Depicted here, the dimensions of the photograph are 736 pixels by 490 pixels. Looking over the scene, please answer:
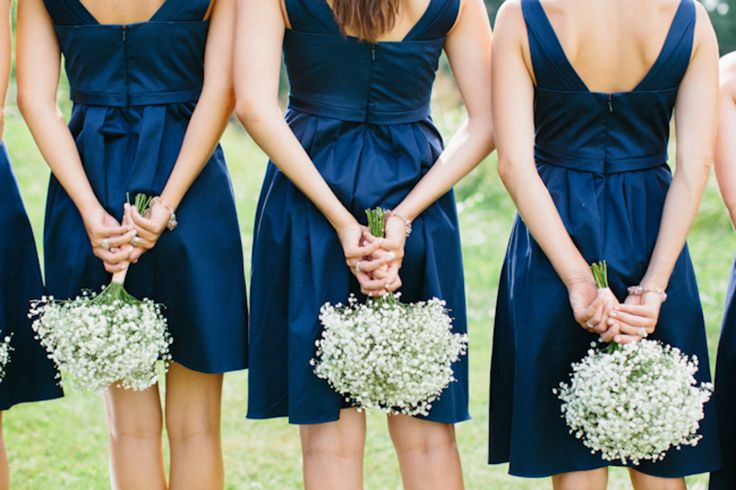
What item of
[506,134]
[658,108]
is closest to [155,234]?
[506,134]

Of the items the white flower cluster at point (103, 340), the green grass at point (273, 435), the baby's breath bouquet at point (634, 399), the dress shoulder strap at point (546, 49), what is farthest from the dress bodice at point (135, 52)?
the green grass at point (273, 435)

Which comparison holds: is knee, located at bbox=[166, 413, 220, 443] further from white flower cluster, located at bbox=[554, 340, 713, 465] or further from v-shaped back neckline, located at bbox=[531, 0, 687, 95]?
v-shaped back neckline, located at bbox=[531, 0, 687, 95]

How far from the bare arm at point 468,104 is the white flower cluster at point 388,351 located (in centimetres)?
41

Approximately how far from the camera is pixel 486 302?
9.71 metres

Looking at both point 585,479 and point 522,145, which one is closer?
point 522,145

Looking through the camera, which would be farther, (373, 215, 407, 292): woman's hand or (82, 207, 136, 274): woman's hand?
(82, 207, 136, 274): woman's hand

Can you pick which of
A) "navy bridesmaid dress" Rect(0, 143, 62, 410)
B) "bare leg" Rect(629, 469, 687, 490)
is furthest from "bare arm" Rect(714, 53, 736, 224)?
"navy bridesmaid dress" Rect(0, 143, 62, 410)

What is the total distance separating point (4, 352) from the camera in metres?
4.58

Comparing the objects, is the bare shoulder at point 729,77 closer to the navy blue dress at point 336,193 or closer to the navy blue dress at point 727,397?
the navy blue dress at point 727,397

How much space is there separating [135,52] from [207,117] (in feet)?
1.24

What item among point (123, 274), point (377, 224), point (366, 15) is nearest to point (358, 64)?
point (366, 15)

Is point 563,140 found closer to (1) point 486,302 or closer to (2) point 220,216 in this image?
(2) point 220,216

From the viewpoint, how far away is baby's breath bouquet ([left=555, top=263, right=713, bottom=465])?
4.14 meters

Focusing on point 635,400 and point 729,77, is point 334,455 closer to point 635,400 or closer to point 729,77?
point 635,400
